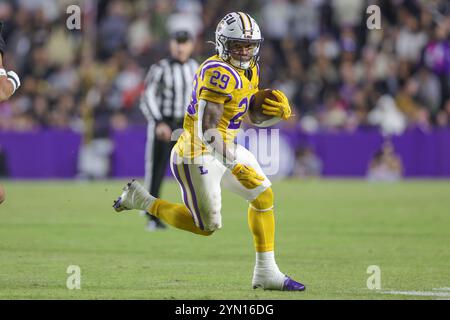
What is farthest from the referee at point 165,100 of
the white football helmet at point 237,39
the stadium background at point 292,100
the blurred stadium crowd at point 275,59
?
the blurred stadium crowd at point 275,59

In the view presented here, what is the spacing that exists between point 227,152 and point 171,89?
4.71m

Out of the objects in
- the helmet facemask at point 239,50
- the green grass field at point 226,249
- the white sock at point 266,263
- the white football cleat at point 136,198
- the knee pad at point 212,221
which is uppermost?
the helmet facemask at point 239,50

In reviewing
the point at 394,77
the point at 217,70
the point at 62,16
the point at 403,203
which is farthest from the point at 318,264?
the point at 62,16

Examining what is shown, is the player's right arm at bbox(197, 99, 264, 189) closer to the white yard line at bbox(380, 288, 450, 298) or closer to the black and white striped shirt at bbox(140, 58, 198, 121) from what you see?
the white yard line at bbox(380, 288, 450, 298)

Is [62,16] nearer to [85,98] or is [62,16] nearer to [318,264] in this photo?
[85,98]

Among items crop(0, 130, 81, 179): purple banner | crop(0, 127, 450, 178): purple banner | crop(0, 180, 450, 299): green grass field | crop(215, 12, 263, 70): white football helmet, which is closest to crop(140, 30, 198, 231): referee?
crop(0, 180, 450, 299): green grass field

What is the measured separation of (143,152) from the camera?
1936 cm

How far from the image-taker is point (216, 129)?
23.5 ft

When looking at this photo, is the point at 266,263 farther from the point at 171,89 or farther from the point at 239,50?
the point at 171,89

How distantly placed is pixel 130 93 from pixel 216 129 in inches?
524

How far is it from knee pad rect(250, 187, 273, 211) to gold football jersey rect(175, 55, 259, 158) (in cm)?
48

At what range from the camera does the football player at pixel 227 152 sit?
23.3ft

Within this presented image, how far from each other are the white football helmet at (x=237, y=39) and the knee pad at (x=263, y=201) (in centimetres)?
93

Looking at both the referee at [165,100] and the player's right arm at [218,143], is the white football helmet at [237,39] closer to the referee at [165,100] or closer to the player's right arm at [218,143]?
the player's right arm at [218,143]
